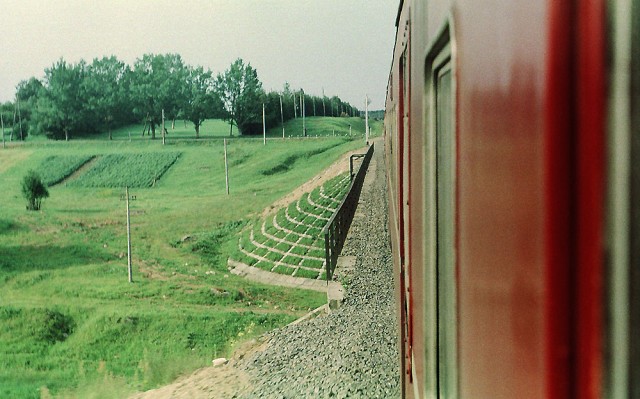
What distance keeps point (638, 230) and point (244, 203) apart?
37869 millimetres

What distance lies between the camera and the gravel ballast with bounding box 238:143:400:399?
5699mm

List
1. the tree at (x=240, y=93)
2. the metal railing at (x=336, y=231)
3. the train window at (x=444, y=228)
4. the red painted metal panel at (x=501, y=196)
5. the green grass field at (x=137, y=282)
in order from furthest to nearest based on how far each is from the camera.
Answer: the tree at (x=240, y=93)
the green grass field at (x=137, y=282)
the metal railing at (x=336, y=231)
the train window at (x=444, y=228)
the red painted metal panel at (x=501, y=196)

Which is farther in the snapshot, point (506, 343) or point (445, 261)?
point (445, 261)

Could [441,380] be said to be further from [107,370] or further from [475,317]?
[107,370]

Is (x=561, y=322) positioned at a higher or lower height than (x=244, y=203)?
higher

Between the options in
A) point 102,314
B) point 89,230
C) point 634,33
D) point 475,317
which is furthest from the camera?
point 89,230

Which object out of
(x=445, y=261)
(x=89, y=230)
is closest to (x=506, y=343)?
(x=445, y=261)

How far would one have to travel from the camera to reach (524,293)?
61 cm

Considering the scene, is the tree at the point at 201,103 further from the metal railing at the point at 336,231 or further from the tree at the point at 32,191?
the metal railing at the point at 336,231

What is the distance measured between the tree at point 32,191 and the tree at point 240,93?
28.7 meters

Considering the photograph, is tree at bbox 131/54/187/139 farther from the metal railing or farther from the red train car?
the red train car

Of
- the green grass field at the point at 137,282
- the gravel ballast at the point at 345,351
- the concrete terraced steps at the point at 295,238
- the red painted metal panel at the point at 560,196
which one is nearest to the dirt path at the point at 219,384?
the gravel ballast at the point at 345,351

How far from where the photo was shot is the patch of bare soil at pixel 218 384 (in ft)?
24.1

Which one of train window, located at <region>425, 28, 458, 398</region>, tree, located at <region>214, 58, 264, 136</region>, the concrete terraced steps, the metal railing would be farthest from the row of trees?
train window, located at <region>425, 28, 458, 398</region>
